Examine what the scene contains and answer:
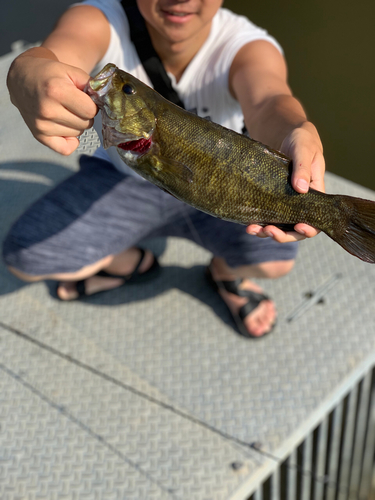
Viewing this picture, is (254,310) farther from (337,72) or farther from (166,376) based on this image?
(337,72)

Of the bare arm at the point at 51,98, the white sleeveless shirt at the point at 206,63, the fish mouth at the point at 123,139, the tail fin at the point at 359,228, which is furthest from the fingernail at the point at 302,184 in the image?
the white sleeveless shirt at the point at 206,63

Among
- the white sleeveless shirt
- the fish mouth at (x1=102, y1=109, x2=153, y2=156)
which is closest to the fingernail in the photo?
the fish mouth at (x1=102, y1=109, x2=153, y2=156)

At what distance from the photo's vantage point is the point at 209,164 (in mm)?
1029

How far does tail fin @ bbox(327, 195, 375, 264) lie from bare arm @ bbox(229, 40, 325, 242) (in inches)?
2.9

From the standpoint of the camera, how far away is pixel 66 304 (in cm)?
211

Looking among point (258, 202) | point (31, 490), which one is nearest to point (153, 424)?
point (31, 490)

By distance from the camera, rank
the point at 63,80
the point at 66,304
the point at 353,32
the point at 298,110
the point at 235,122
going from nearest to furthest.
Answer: the point at 63,80 < the point at 298,110 < the point at 235,122 < the point at 66,304 < the point at 353,32

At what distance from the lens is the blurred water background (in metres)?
4.35

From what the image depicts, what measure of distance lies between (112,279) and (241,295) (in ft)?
1.95

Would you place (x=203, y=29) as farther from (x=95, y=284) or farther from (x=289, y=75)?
(x=289, y=75)

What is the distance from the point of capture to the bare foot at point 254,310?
193 cm

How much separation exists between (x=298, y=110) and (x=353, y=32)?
3.72 meters

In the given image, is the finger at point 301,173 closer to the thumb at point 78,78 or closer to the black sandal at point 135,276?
the thumb at point 78,78

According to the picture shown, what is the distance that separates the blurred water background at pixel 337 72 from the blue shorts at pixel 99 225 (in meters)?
2.83
